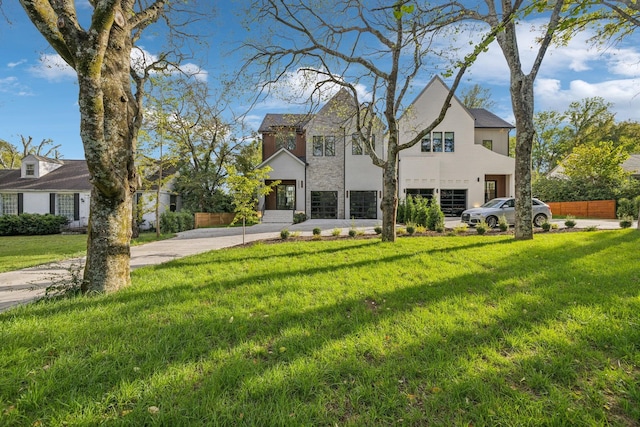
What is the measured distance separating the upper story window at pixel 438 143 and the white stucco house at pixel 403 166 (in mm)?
72

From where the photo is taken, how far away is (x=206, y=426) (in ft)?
6.23

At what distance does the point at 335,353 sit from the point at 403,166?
67.3ft

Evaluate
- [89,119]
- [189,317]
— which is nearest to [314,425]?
[189,317]

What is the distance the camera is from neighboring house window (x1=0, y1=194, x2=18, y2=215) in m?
21.2

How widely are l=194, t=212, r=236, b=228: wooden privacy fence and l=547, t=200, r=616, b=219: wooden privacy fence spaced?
27.7 meters

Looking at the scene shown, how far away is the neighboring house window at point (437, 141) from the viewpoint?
73.4 ft

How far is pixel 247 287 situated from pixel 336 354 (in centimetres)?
257

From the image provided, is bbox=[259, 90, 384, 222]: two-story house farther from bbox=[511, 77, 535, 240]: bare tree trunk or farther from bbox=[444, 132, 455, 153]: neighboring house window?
bbox=[511, 77, 535, 240]: bare tree trunk

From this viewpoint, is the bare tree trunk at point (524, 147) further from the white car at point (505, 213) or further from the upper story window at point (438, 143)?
the upper story window at point (438, 143)

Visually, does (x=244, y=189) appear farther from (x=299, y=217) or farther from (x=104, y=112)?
(x=299, y=217)

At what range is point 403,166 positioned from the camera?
2170 cm

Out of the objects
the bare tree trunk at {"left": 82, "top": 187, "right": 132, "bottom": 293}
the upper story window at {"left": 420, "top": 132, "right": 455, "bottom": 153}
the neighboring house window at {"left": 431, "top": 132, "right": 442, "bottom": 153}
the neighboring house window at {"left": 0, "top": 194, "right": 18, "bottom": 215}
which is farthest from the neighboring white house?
the neighboring house window at {"left": 431, "top": 132, "right": 442, "bottom": 153}

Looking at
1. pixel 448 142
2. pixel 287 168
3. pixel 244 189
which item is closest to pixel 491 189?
pixel 448 142

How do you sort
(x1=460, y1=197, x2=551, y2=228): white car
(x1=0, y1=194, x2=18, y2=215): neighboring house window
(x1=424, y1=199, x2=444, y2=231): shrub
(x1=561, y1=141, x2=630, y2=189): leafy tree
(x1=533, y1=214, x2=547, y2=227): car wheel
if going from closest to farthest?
1. (x1=424, y1=199, x2=444, y2=231): shrub
2. (x1=460, y1=197, x2=551, y2=228): white car
3. (x1=533, y1=214, x2=547, y2=227): car wheel
4. (x1=0, y1=194, x2=18, y2=215): neighboring house window
5. (x1=561, y1=141, x2=630, y2=189): leafy tree
